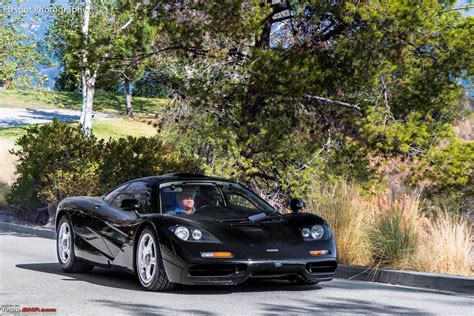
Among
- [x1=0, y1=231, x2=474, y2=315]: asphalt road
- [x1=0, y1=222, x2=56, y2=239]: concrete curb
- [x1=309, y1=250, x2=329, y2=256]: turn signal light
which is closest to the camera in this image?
[x1=0, y1=231, x2=474, y2=315]: asphalt road

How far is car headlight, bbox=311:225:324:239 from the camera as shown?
32.8 feet

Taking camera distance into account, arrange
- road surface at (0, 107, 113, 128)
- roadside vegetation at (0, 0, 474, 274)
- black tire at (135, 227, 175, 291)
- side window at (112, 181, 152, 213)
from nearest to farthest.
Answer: black tire at (135, 227, 175, 291)
side window at (112, 181, 152, 213)
roadside vegetation at (0, 0, 474, 274)
road surface at (0, 107, 113, 128)

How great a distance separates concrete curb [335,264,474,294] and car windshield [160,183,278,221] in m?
1.63

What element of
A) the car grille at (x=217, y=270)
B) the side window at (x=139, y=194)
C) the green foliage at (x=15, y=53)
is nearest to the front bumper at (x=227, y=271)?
the car grille at (x=217, y=270)

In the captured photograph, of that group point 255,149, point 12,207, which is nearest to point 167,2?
point 255,149

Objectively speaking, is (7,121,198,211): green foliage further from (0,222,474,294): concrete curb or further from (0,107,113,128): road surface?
(0,107,113,128): road surface

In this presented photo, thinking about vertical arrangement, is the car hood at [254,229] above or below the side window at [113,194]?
below

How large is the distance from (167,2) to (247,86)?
2508 mm

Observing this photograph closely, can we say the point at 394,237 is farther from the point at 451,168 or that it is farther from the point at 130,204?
the point at 451,168

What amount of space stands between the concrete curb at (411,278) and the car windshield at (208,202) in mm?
1632

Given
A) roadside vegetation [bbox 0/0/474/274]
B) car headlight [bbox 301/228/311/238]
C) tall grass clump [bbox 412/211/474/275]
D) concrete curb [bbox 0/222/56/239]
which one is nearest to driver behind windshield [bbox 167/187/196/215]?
car headlight [bbox 301/228/311/238]

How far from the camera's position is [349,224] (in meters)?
12.5

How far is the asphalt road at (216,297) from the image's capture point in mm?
8523

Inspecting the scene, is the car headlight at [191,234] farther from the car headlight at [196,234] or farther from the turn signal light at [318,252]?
the turn signal light at [318,252]
